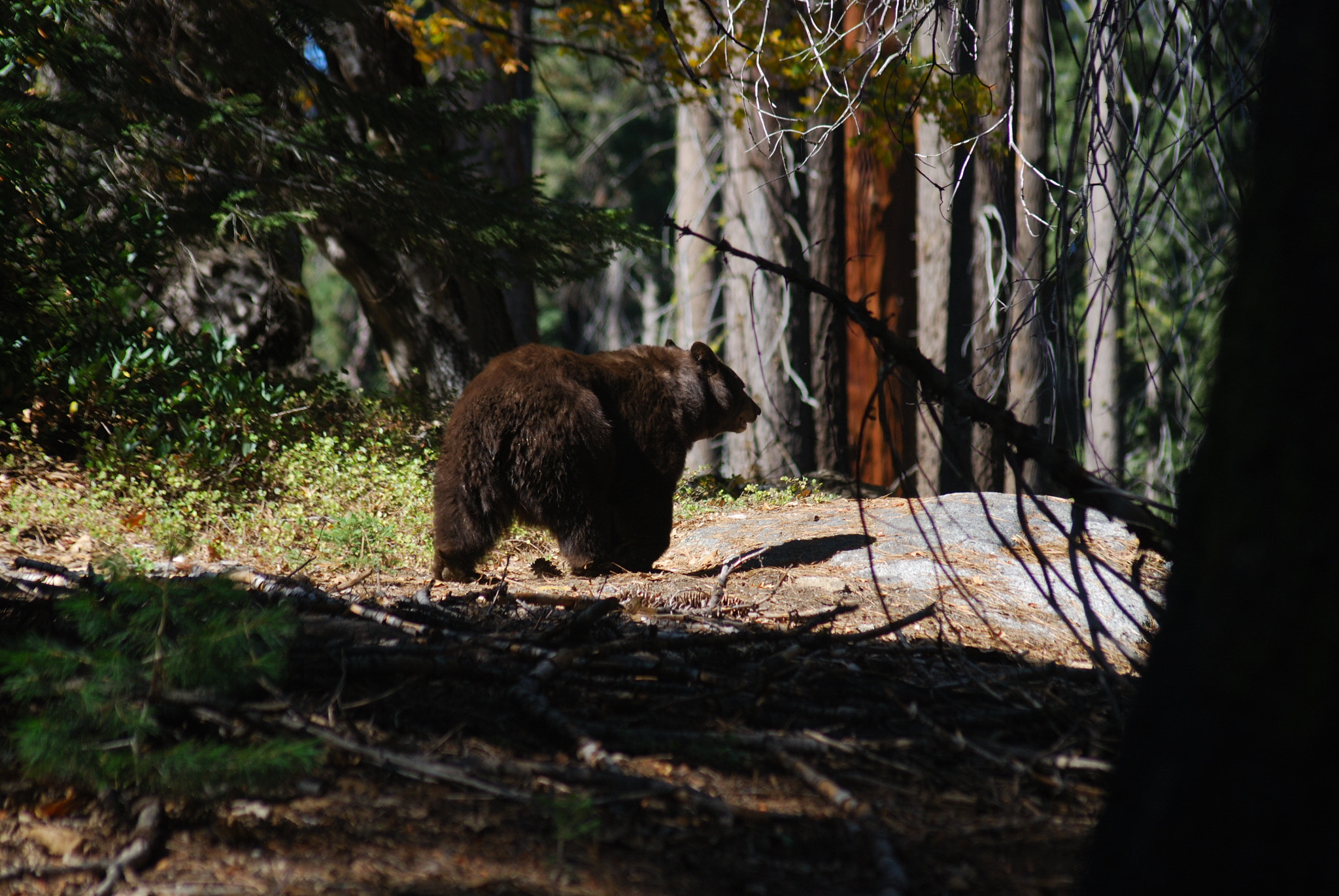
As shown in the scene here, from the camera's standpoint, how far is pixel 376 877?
199 centimetres

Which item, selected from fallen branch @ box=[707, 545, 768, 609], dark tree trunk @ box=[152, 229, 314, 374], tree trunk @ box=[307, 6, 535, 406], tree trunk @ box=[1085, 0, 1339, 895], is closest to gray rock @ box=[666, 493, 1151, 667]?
fallen branch @ box=[707, 545, 768, 609]

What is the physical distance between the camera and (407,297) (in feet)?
34.0

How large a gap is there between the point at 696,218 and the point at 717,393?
733cm

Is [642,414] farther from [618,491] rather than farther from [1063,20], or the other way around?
[1063,20]

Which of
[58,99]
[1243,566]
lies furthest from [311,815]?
[58,99]

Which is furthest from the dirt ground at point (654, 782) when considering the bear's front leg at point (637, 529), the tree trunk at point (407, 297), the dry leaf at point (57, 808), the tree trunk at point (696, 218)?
the tree trunk at point (696, 218)

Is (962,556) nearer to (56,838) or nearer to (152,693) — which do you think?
(152,693)

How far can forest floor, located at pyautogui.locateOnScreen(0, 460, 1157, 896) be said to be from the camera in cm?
206

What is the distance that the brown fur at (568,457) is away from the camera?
5570 millimetres

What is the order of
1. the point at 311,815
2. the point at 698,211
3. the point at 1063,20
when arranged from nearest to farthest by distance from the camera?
the point at 311,815 < the point at 1063,20 < the point at 698,211

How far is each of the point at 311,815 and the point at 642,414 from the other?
4228mm

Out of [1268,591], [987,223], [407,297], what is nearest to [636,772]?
[1268,591]

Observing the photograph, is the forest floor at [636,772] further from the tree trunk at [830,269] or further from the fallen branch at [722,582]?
the tree trunk at [830,269]

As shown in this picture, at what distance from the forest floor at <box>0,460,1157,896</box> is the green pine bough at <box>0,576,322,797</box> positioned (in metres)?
0.13
